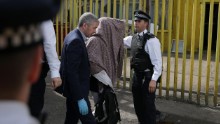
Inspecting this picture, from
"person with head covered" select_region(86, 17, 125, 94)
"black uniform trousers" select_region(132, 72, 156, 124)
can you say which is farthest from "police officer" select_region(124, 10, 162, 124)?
"person with head covered" select_region(86, 17, 125, 94)

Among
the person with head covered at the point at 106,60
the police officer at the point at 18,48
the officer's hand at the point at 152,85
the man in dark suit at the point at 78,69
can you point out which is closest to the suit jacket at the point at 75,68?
the man in dark suit at the point at 78,69

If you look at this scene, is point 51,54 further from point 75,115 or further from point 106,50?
point 106,50

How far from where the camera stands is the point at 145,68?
4711 millimetres

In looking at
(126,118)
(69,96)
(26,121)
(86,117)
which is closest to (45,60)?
(69,96)

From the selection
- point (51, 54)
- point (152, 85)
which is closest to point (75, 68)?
point (51, 54)

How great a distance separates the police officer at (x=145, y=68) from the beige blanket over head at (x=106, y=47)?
0.24 m

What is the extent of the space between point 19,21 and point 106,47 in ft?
12.0

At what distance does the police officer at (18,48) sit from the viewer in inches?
33.1

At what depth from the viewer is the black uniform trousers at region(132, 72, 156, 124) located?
15.4 feet

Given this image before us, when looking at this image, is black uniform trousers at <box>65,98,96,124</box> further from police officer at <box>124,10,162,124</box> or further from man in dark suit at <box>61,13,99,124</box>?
police officer at <box>124,10,162,124</box>

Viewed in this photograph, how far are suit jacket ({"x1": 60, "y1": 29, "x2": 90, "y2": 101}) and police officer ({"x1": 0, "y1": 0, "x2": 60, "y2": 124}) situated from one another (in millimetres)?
2733

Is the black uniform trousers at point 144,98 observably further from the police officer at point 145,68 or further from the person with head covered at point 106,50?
the person with head covered at point 106,50

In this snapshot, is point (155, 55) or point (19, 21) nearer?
point (19, 21)

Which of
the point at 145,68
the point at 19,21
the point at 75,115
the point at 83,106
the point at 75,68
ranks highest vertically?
the point at 19,21
